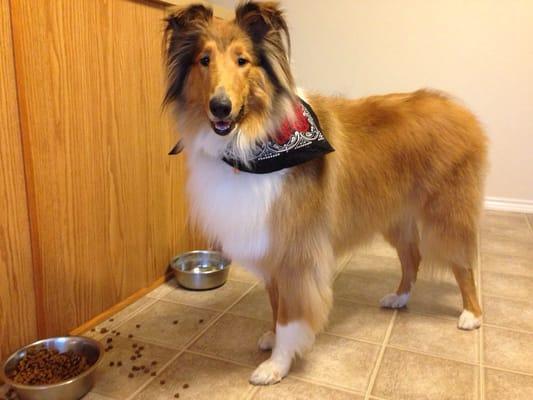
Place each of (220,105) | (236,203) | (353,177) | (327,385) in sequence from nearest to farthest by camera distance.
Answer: (220,105) < (236,203) < (327,385) < (353,177)

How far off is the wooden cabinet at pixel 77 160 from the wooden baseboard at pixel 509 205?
305 cm

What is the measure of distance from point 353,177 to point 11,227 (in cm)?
135

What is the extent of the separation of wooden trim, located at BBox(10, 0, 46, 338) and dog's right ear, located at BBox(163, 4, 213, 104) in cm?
53

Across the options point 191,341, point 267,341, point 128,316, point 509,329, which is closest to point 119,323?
point 128,316

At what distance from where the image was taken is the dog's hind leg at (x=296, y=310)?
5.66ft

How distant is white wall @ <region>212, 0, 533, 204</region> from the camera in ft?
12.5

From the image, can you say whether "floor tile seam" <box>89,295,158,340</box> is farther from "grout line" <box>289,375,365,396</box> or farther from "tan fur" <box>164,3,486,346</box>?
"grout line" <box>289,375,365,396</box>

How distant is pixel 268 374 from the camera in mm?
1771

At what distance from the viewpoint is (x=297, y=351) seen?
1797mm

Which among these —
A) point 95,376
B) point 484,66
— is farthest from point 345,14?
point 95,376

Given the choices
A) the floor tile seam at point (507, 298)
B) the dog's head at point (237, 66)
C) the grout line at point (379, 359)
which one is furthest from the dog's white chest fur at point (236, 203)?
the floor tile seam at point (507, 298)

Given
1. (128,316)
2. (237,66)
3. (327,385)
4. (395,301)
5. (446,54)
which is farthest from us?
(446,54)

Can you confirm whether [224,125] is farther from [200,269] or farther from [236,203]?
[200,269]

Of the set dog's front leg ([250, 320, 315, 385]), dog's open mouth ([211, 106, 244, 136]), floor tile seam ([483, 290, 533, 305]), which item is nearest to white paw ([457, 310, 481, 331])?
floor tile seam ([483, 290, 533, 305])
